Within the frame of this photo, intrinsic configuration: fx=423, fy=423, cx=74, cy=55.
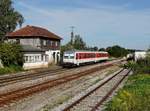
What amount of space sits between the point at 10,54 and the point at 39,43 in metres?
21.2

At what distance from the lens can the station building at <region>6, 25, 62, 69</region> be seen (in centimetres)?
6429

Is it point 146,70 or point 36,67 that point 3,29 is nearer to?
point 36,67

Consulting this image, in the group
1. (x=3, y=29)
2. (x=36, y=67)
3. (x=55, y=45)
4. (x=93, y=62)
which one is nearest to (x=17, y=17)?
(x=3, y=29)

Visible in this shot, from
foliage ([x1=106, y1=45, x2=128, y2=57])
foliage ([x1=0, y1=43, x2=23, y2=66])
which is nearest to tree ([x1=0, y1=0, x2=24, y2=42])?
foliage ([x1=0, y1=43, x2=23, y2=66])

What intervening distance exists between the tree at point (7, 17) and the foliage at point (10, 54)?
107 ft

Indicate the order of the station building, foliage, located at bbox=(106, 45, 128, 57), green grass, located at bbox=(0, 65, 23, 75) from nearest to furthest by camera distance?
1. green grass, located at bbox=(0, 65, 23, 75)
2. the station building
3. foliage, located at bbox=(106, 45, 128, 57)

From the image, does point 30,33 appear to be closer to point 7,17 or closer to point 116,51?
point 7,17

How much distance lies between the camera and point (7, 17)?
8662cm

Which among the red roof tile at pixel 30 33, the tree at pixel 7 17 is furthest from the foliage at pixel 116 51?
the red roof tile at pixel 30 33

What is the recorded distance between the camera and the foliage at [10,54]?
1986 inches

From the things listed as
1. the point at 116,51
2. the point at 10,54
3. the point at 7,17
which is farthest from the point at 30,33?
the point at 116,51

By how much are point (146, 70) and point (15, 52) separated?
1727cm

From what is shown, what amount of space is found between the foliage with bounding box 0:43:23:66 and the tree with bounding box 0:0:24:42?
3268 centimetres

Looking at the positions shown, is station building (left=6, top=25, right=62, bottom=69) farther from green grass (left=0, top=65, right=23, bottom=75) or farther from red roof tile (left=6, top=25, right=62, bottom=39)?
green grass (left=0, top=65, right=23, bottom=75)
